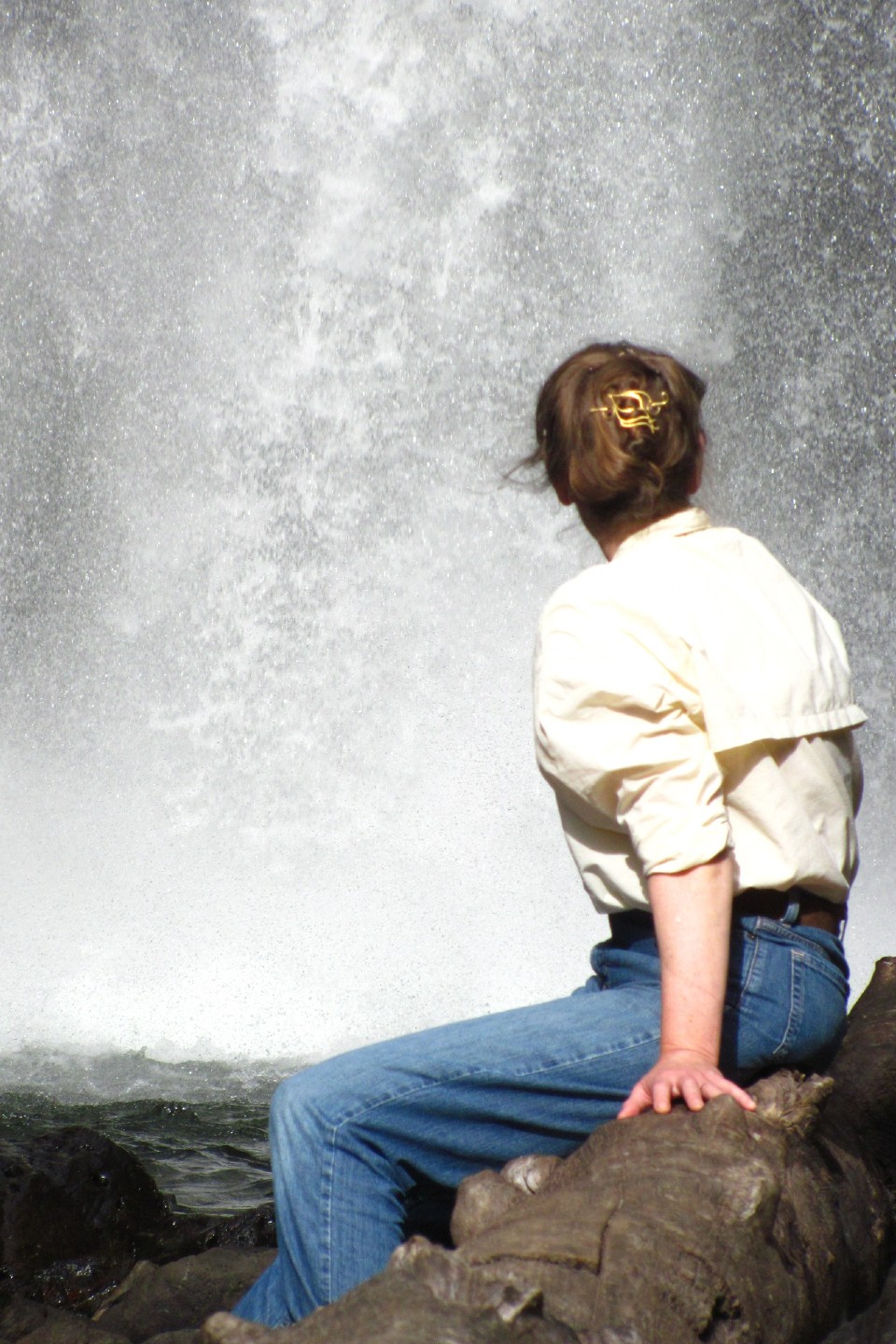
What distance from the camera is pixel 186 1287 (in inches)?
138

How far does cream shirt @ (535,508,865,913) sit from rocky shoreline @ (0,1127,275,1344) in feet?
6.65

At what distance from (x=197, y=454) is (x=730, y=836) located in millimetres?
10237

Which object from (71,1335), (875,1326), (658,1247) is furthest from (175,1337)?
(658,1247)

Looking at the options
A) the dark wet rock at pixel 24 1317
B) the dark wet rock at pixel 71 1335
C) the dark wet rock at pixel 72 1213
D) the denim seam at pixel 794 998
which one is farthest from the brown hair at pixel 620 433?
the dark wet rock at pixel 72 1213

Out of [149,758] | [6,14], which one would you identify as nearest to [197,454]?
[149,758]

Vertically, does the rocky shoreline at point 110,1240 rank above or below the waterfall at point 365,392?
below

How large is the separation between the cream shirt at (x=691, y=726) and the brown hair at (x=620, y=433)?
11 centimetres

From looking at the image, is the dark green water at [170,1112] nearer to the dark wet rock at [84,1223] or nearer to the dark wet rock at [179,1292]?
the dark wet rock at [84,1223]

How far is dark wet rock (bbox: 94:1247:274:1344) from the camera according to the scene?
3.41 metres

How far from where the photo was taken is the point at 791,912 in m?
2.06

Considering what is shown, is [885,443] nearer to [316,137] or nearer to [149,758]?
[316,137]

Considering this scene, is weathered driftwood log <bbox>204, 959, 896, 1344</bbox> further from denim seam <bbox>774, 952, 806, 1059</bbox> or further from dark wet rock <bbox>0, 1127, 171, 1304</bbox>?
dark wet rock <bbox>0, 1127, 171, 1304</bbox>

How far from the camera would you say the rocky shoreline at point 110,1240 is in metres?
3.50

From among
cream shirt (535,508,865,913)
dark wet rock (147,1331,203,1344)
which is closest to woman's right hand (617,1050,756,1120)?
cream shirt (535,508,865,913)
